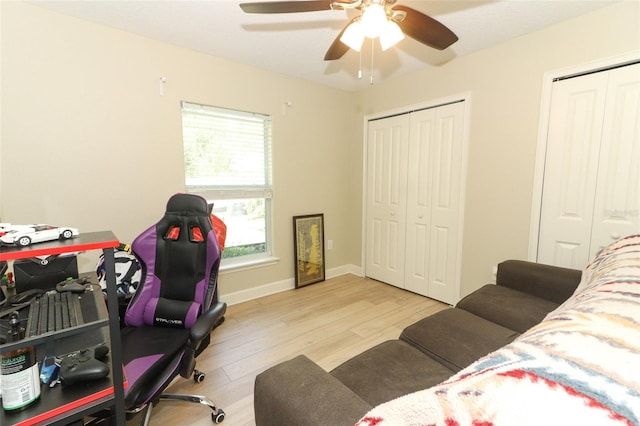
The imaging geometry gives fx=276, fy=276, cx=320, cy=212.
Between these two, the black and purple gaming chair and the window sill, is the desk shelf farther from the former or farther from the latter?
the window sill

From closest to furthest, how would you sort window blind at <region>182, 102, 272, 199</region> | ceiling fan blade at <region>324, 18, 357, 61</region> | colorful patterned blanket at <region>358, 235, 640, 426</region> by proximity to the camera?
colorful patterned blanket at <region>358, 235, 640, 426</region> → ceiling fan blade at <region>324, 18, 357, 61</region> → window blind at <region>182, 102, 272, 199</region>

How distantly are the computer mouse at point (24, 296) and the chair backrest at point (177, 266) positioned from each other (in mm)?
488

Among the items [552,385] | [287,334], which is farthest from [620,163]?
[287,334]

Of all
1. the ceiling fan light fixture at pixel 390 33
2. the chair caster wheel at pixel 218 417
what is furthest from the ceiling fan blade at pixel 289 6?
the chair caster wheel at pixel 218 417

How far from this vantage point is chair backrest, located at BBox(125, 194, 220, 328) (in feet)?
5.47

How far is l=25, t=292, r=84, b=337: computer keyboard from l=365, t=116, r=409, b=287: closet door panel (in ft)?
9.96

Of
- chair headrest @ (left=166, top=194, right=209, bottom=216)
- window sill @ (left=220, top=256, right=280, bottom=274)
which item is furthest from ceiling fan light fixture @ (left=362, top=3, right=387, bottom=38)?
window sill @ (left=220, top=256, right=280, bottom=274)

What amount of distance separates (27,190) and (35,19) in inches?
47.8

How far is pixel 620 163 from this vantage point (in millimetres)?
1969

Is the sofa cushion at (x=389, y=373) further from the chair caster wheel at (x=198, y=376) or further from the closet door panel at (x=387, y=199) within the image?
the closet door panel at (x=387, y=199)

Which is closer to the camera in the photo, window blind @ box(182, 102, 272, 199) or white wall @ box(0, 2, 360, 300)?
white wall @ box(0, 2, 360, 300)

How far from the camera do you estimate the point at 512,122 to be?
2.45 metres

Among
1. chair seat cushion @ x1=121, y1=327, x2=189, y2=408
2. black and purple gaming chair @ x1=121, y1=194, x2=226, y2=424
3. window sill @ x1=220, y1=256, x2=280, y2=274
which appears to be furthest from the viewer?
window sill @ x1=220, y1=256, x2=280, y2=274

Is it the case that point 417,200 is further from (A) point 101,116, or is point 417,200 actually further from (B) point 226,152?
(A) point 101,116
